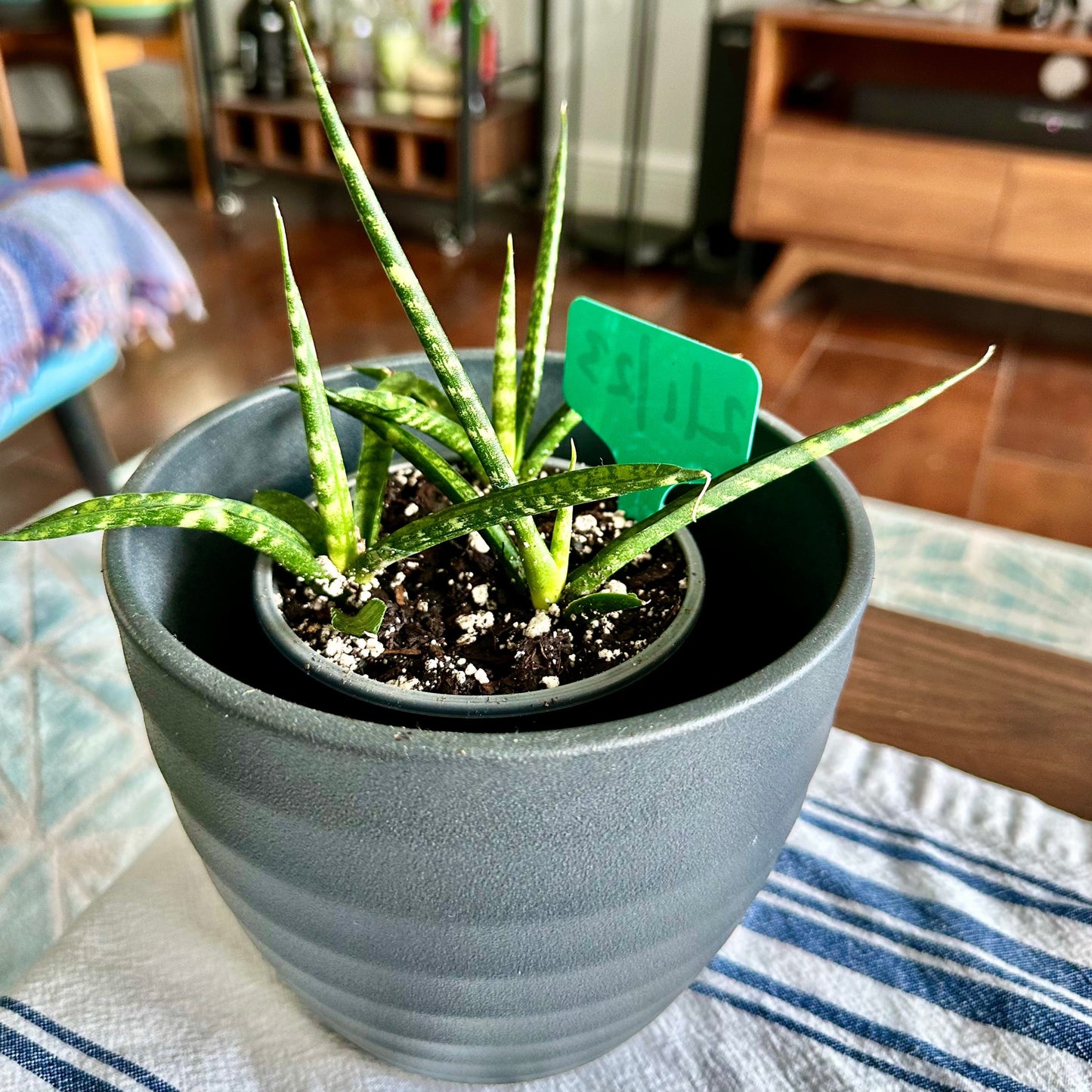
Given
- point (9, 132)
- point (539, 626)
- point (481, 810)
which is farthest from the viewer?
point (9, 132)

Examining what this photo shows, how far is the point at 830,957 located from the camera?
1.71ft

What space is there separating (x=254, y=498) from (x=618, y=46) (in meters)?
2.39

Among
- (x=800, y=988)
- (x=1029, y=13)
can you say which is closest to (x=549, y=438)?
(x=800, y=988)

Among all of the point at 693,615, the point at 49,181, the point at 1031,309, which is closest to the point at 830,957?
the point at 693,615

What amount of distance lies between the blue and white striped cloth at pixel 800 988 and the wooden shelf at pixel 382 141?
211 cm

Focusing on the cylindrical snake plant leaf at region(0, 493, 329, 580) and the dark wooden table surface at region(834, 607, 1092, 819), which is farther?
the dark wooden table surface at region(834, 607, 1092, 819)

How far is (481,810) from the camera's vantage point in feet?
1.03

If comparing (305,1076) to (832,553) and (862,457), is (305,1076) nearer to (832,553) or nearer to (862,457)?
(832,553)

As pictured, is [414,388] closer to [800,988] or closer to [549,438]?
[549,438]

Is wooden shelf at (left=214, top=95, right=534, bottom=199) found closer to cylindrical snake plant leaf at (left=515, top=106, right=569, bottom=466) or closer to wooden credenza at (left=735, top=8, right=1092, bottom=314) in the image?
wooden credenza at (left=735, top=8, right=1092, bottom=314)

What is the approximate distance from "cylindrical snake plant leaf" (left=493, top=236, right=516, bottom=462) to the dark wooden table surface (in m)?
0.27

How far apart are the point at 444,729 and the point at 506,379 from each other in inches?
7.6

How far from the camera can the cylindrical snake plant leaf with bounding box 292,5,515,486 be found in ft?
1.17

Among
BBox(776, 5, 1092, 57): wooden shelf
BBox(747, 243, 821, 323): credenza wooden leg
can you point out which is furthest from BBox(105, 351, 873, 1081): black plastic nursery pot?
BBox(747, 243, 821, 323): credenza wooden leg
